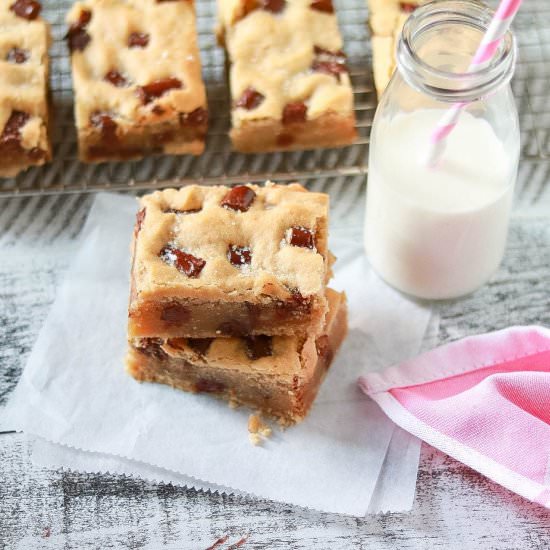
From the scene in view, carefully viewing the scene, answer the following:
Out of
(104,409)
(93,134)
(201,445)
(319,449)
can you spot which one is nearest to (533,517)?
(319,449)

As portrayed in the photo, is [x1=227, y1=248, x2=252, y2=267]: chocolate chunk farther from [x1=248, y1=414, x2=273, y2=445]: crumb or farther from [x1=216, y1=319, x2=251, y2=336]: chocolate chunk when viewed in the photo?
[x1=248, y1=414, x2=273, y2=445]: crumb

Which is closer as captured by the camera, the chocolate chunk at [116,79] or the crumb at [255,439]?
the crumb at [255,439]

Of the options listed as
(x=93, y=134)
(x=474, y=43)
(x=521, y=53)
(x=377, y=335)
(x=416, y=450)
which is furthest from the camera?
(x=521, y=53)

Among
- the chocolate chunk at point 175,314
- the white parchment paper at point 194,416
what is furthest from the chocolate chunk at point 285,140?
the chocolate chunk at point 175,314

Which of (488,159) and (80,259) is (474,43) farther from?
(80,259)

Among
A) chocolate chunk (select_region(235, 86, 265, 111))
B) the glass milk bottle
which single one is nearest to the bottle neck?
the glass milk bottle

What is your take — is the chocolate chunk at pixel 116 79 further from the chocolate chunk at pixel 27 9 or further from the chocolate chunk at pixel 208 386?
the chocolate chunk at pixel 208 386
